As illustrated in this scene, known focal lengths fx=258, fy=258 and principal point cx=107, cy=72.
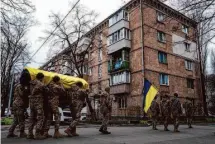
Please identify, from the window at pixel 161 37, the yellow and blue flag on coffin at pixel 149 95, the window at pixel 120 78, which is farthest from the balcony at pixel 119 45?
the yellow and blue flag on coffin at pixel 149 95

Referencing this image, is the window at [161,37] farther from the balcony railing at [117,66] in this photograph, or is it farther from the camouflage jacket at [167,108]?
the camouflage jacket at [167,108]

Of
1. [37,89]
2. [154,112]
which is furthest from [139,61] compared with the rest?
[37,89]

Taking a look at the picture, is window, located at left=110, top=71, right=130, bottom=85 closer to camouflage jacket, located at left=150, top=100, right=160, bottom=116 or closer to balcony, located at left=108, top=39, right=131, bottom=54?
balcony, located at left=108, top=39, right=131, bottom=54

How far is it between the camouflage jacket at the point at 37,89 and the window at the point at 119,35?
23.2 m

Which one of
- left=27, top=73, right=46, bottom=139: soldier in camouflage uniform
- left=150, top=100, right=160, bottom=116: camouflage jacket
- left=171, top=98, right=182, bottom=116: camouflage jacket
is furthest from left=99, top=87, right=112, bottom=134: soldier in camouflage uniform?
left=150, top=100, right=160, bottom=116: camouflage jacket

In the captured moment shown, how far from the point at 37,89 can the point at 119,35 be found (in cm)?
2472

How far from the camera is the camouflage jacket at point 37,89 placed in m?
9.42

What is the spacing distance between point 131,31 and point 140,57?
162 inches

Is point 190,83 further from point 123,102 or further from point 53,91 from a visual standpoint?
point 53,91

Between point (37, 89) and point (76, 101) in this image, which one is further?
point (76, 101)

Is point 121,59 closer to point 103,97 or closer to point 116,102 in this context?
point 116,102

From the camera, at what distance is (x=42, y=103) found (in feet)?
31.3

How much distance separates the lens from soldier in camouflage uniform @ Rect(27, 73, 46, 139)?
9.19 m

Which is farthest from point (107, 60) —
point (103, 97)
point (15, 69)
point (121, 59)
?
point (103, 97)
